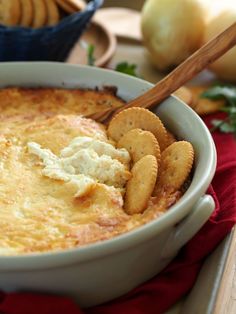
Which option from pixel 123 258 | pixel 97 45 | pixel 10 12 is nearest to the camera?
pixel 123 258

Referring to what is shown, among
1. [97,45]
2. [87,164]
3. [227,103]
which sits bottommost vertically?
[97,45]

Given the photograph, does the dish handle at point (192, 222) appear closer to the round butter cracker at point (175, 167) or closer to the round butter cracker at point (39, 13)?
the round butter cracker at point (175, 167)

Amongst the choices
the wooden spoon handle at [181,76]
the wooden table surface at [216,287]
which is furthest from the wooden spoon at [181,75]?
the wooden table surface at [216,287]

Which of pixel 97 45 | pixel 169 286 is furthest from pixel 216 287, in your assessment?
pixel 97 45

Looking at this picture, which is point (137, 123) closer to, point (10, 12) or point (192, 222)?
point (192, 222)

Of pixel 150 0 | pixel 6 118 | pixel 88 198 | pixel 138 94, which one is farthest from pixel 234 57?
pixel 88 198

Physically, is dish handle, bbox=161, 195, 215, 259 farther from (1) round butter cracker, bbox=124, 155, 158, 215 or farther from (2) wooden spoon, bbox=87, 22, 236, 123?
(2) wooden spoon, bbox=87, 22, 236, 123

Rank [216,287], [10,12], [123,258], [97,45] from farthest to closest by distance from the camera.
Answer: [97,45], [10,12], [216,287], [123,258]

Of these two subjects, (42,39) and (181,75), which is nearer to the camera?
(181,75)
